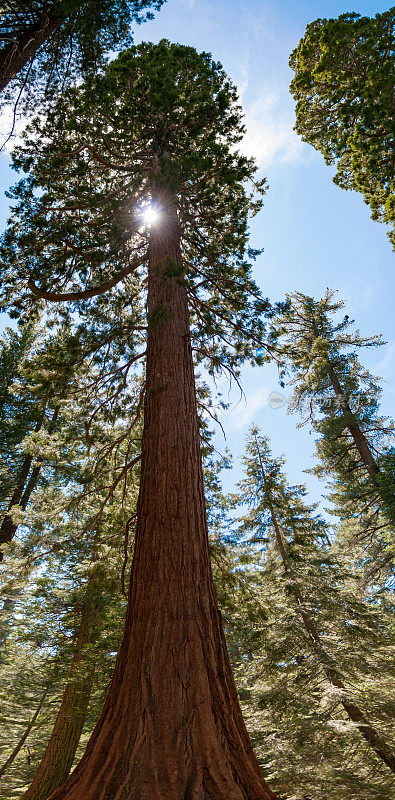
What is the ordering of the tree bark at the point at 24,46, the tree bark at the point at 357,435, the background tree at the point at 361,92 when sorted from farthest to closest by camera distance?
1. the tree bark at the point at 357,435
2. the background tree at the point at 361,92
3. the tree bark at the point at 24,46

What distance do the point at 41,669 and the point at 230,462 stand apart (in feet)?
20.5

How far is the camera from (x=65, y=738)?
22.8 feet

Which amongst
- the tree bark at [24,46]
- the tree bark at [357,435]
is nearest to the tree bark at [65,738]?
the tree bark at [24,46]

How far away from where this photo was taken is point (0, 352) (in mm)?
14898

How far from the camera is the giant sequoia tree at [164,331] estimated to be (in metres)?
1.67

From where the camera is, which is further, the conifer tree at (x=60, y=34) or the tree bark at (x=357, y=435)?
the tree bark at (x=357, y=435)

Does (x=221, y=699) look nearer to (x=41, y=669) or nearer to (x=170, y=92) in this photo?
(x=170, y=92)

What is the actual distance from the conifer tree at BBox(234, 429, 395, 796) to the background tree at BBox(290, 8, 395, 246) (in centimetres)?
790

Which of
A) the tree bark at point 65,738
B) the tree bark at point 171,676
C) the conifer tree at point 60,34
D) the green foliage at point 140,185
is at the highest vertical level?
the conifer tree at point 60,34

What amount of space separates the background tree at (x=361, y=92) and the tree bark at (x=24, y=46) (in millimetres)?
4970

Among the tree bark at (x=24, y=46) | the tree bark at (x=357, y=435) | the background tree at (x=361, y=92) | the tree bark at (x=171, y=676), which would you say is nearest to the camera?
the tree bark at (x=171, y=676)

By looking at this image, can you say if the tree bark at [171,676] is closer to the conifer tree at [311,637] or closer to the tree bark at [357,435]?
the conifer tree at [311,637]

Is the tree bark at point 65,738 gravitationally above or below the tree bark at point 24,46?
below

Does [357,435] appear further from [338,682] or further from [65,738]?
[65,738]
